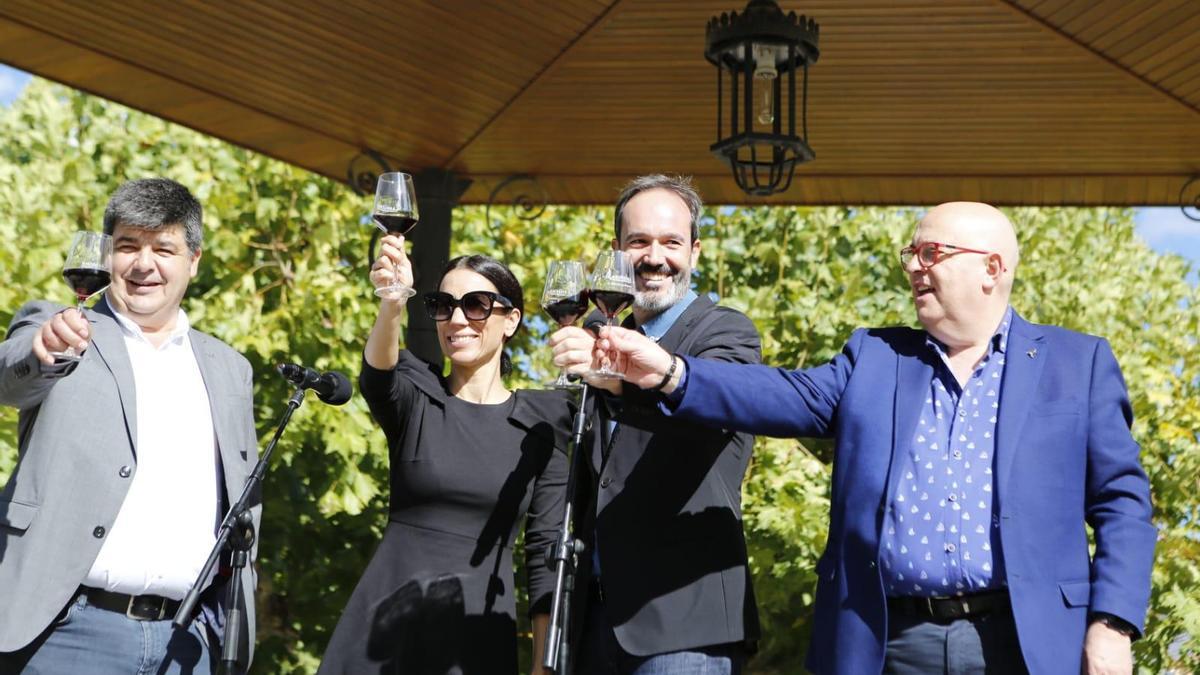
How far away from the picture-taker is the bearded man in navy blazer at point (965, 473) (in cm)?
339

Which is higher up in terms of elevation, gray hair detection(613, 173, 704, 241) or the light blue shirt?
gray hair detection(613, 173, 704, 241)

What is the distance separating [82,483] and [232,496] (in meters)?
0.39

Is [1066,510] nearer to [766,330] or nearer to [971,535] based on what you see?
[971,535]

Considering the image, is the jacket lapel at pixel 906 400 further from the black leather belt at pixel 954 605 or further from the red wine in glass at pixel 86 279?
the red wine in glass at pixel 86 279

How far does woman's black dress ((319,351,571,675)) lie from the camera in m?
4.04

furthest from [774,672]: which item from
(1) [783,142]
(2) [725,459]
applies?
(2) [725,459]

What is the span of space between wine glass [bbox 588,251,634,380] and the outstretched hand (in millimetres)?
33

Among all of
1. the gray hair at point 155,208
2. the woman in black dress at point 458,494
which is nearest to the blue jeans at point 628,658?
the woman in black dress at point 458,494

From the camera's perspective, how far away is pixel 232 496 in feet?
13.3

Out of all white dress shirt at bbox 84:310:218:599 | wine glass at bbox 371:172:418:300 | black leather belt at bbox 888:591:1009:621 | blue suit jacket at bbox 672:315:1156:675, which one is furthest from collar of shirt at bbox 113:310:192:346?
black leather belt at bbox 888:591:1009:621

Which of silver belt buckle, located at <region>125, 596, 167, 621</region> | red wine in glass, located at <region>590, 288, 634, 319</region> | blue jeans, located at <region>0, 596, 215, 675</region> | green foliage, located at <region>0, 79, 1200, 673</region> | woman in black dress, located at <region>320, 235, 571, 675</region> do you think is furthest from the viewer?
green foliage, located at <region>0, 79, 1200, 673</region>

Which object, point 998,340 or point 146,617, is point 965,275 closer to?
point 998,340

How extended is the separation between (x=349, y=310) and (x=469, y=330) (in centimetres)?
475

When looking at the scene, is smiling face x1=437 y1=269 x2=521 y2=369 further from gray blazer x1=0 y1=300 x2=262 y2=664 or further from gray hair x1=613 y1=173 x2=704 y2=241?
gray blazer x1=0 y1=300 x2=262 y2=664
